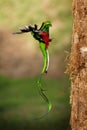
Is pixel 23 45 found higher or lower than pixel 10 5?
lower

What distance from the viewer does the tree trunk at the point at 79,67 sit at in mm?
1711

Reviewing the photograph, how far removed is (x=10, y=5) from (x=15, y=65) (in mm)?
408

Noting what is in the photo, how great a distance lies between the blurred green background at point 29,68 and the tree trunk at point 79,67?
6.54ft

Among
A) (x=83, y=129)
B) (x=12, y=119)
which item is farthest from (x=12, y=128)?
(x=83, y=129)

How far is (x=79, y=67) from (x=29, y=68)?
214 cm

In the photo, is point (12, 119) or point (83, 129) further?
point (12, 119)

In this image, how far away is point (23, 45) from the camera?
12.7 feet

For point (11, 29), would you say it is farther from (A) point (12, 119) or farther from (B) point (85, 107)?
(B) point (85, 107)

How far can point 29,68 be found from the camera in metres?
3.89

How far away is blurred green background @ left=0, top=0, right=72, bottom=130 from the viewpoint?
381 cm

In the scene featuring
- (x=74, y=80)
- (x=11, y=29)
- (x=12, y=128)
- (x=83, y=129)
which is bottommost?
(x=12, y=128)

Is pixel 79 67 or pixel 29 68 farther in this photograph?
pixel 29 68

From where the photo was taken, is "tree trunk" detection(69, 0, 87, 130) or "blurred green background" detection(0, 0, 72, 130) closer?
"tree trunk" detection(69, 0, 87, 130)

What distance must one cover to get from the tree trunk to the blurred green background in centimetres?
199
